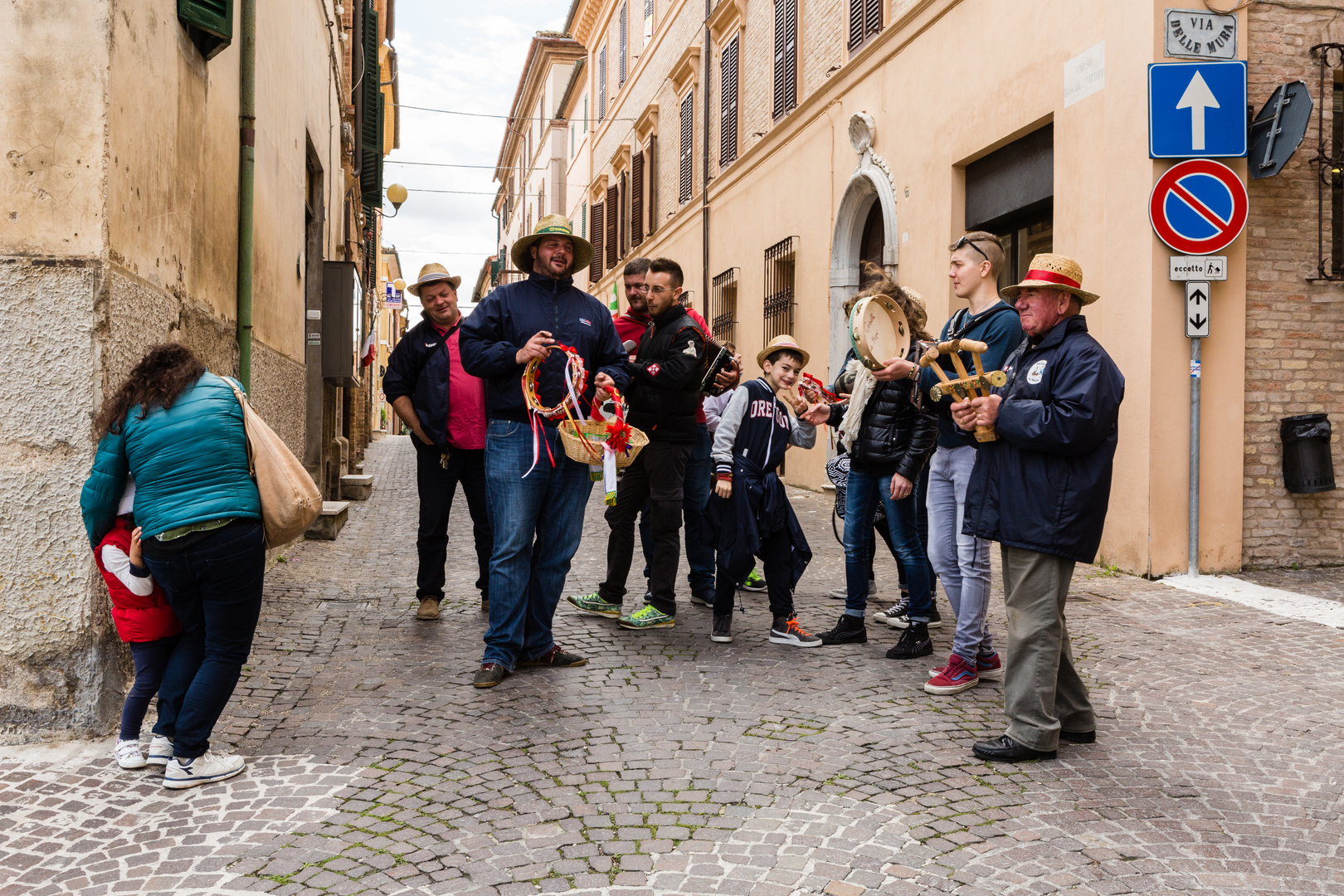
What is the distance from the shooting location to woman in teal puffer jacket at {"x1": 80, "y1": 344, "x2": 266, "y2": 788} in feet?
11.4

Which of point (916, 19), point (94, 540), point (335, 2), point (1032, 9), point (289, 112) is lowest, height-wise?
point (94, 540)

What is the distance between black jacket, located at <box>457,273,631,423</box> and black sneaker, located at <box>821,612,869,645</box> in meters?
1.73

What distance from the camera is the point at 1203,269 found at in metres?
7.58

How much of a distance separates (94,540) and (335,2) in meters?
12.2

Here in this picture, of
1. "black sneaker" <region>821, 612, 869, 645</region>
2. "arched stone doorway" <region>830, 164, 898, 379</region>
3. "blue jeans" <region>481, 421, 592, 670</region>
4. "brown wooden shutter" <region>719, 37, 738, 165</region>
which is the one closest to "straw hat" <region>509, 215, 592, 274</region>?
"blue jeans" <region>481, 421, 592, 670</region>

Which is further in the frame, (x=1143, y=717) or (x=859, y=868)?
(x=1143, y=717)

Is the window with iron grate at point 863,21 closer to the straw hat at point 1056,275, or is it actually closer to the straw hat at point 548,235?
the straw hat at point 548,235

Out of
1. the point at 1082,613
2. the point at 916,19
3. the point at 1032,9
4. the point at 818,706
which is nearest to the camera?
the point at 818,706

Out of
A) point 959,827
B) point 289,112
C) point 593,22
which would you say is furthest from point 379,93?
point 959,827

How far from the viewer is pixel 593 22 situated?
32000mm

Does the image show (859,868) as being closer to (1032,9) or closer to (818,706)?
(818,706)

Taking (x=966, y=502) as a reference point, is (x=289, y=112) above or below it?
above

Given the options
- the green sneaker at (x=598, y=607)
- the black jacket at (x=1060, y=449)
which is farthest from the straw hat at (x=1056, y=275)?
the green sneaker at (x=598, y=607)

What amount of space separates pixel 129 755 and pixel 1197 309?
696 centimetres
